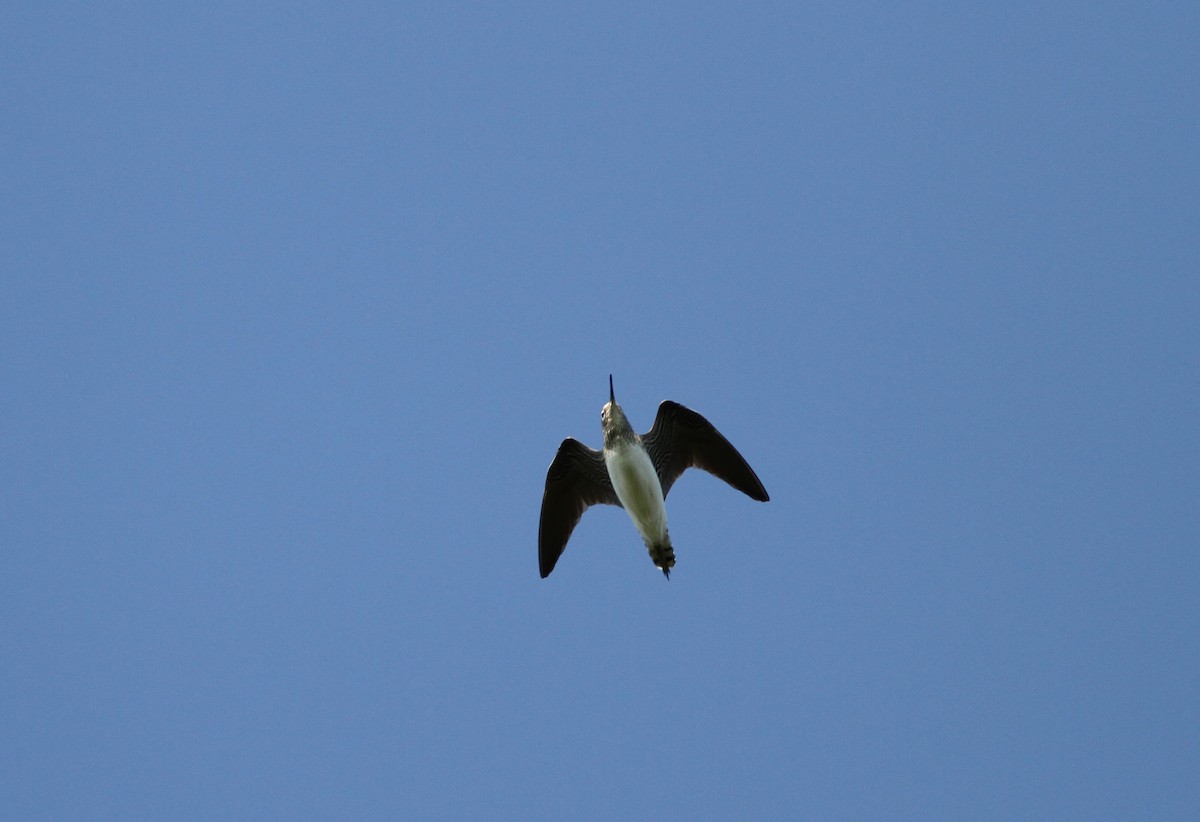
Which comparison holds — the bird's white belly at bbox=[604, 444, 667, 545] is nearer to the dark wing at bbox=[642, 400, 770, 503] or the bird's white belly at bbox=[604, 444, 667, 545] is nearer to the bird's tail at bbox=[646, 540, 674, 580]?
the bird's tail at bbox=[646, 540, 674, 580]

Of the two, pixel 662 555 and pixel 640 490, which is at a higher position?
pixel 640 490

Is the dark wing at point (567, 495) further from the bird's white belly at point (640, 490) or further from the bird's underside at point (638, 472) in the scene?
the bird's white belly at point (640, 490)

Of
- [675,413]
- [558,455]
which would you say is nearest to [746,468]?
[675,413]

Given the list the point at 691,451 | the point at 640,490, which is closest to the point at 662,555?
the point at 640,490

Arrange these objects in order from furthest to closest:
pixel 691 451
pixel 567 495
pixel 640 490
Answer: pixel 567 495
pixel 691 451
pixel 640 490

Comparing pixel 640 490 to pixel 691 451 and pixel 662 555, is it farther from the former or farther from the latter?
pixel 691 451

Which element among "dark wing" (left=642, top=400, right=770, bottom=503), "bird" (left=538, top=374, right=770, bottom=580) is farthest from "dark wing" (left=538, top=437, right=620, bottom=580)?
"dark wing" (left=642, top=400, right=770, bottom=503)
